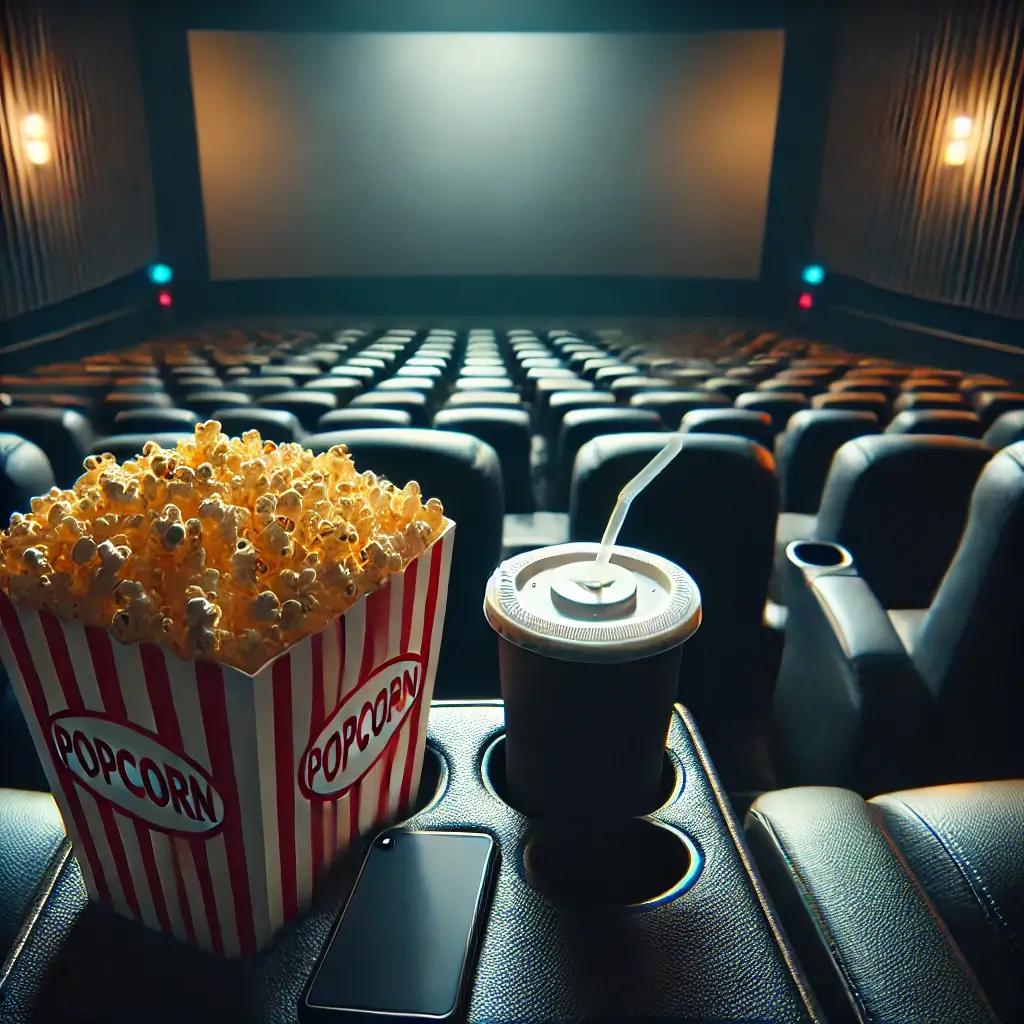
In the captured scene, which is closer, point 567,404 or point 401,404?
point 401,404

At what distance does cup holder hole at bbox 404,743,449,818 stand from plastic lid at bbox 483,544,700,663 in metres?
0.15

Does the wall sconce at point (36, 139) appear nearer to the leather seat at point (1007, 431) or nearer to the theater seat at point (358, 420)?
the theater seat at point (358, 420)

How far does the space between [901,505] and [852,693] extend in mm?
525

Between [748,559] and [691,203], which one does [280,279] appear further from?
[748,559]

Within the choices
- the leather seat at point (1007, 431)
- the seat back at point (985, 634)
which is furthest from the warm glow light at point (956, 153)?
the seat back at point (985, 634)

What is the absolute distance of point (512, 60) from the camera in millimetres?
9164

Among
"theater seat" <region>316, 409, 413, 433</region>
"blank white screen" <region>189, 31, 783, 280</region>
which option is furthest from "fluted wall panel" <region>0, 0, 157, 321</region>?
"theater seat" <region>316, 409, 413, 433</region>

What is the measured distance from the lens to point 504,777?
0.63m

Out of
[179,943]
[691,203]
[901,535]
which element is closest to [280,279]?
[691,203]

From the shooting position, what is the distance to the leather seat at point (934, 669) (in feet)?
3.30

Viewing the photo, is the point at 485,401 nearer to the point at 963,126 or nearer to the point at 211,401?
the point at 211,401

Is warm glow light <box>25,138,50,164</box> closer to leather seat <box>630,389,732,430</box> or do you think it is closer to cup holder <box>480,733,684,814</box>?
leather seat <box>630,389,732,430</box>

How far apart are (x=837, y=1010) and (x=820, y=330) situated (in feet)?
30.6

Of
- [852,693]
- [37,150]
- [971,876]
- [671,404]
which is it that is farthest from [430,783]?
[37,150]
